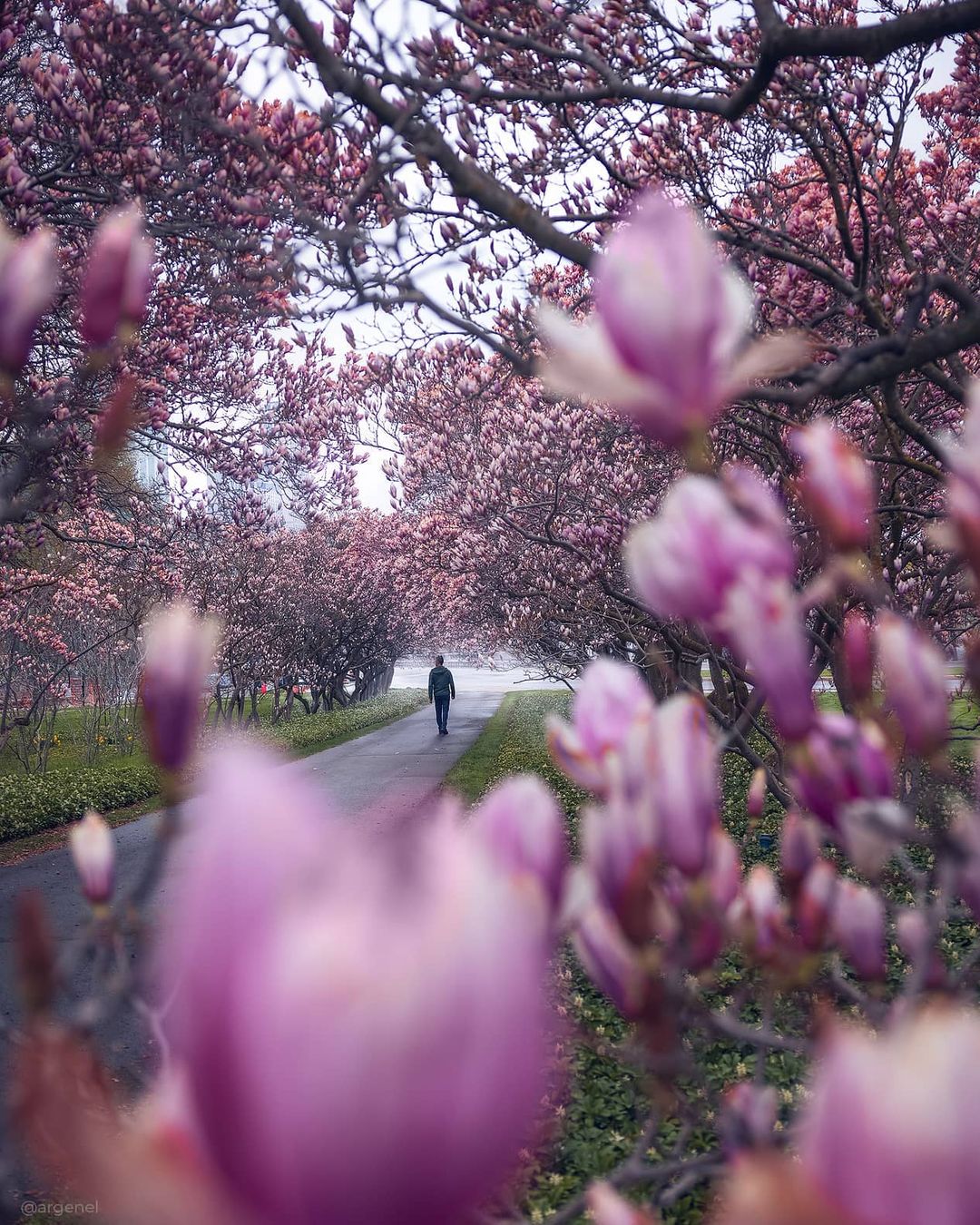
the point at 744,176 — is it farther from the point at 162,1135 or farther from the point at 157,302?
the point at 162,1135

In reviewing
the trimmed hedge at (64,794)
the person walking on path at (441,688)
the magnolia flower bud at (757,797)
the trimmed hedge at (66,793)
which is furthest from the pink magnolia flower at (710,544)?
the person walking on path at (441,688)

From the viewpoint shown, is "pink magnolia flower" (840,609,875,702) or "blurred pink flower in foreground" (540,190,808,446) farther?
"pink magnolia flower" (840,609,875,702)

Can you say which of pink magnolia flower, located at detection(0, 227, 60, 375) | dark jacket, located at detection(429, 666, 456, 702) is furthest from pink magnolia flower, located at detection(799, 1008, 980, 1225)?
dark jacket, located at detection(429, 666, 456, 702)

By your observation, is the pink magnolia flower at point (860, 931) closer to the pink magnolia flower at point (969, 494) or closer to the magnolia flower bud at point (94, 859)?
the pink magnolia flower at point (969, 494)

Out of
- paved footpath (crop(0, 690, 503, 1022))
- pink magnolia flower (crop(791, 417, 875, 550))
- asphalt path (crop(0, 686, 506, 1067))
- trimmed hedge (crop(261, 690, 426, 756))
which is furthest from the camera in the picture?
trimmed hedge (crop(261, 690, 426, 756))

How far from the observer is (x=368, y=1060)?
0.27m

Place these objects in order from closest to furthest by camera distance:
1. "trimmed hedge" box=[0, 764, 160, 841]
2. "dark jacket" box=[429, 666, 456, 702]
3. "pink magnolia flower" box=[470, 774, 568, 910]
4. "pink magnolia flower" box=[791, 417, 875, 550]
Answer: "pink magnolia flower" box=[470, 774, 568, 910] → "pink magnolia flower" box=[791, 417, 875, 550] → "trimmed hedge" box=[0, 764, 160, 841] → "dark jacket" box=[429, 666, 456, 702]

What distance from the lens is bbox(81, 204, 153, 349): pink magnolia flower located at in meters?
0.83

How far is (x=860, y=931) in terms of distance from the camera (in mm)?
737

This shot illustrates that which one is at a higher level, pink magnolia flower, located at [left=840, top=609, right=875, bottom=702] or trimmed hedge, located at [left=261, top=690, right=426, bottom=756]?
pink magnolia flower, located at [left=840, top=609, right=875, bottom=702]

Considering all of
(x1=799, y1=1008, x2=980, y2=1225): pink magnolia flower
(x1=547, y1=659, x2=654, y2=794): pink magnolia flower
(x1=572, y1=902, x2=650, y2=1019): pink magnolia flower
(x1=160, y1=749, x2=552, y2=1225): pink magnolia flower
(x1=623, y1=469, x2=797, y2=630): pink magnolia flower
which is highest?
(x1=623, y1=469, x2=797, y2=630): pink magnolia flower

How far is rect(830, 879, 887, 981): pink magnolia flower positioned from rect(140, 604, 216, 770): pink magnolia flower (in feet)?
1.81

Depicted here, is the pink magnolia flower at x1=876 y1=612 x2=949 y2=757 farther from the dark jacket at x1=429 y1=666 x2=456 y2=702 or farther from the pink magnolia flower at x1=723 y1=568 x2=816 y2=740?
the dark jacket at x1=429 y1=666 x2=456 y2=702

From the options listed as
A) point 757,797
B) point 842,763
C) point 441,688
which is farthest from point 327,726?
point 842,763
